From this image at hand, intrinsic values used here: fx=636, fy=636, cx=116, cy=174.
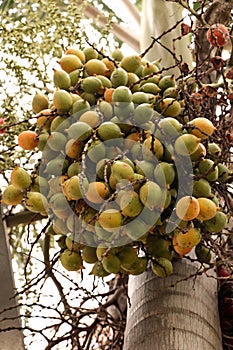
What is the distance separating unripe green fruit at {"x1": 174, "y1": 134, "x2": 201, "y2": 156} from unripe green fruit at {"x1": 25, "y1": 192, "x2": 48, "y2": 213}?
0.22 metres

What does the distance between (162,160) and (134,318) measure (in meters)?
0.27

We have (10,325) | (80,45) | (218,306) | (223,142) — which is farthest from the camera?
(80,45)

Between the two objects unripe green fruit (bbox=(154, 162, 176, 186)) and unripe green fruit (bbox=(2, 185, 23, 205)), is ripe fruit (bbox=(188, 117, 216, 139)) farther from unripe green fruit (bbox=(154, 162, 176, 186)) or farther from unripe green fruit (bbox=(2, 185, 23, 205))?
unripe green fruit (bbox=(2, 185, 23, 205))

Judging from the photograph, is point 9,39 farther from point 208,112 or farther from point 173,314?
point 173,314

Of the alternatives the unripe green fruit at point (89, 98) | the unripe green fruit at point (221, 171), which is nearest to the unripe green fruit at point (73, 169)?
the unripe green fruit at point (89, 98)

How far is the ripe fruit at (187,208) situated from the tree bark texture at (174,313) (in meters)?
0.14

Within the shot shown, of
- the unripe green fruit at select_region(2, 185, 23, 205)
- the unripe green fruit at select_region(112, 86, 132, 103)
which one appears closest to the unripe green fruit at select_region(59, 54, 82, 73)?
the unripe green fruit at select_region(112, 86, 132, 103)

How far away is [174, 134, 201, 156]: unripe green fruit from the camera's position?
932mm

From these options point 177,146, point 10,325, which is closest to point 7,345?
point 10,325

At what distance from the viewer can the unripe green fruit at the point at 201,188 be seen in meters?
0.95

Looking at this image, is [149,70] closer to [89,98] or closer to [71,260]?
[89,98]

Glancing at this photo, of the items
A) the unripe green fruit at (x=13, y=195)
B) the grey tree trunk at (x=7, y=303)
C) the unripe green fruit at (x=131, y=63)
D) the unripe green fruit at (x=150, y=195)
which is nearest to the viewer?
the unripe green fruit at (x=150, y=195)

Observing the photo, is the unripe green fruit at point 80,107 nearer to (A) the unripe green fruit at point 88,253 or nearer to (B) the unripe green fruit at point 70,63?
(B) the unripe green fruit at point 70,63

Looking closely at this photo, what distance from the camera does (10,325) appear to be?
1.24 m
